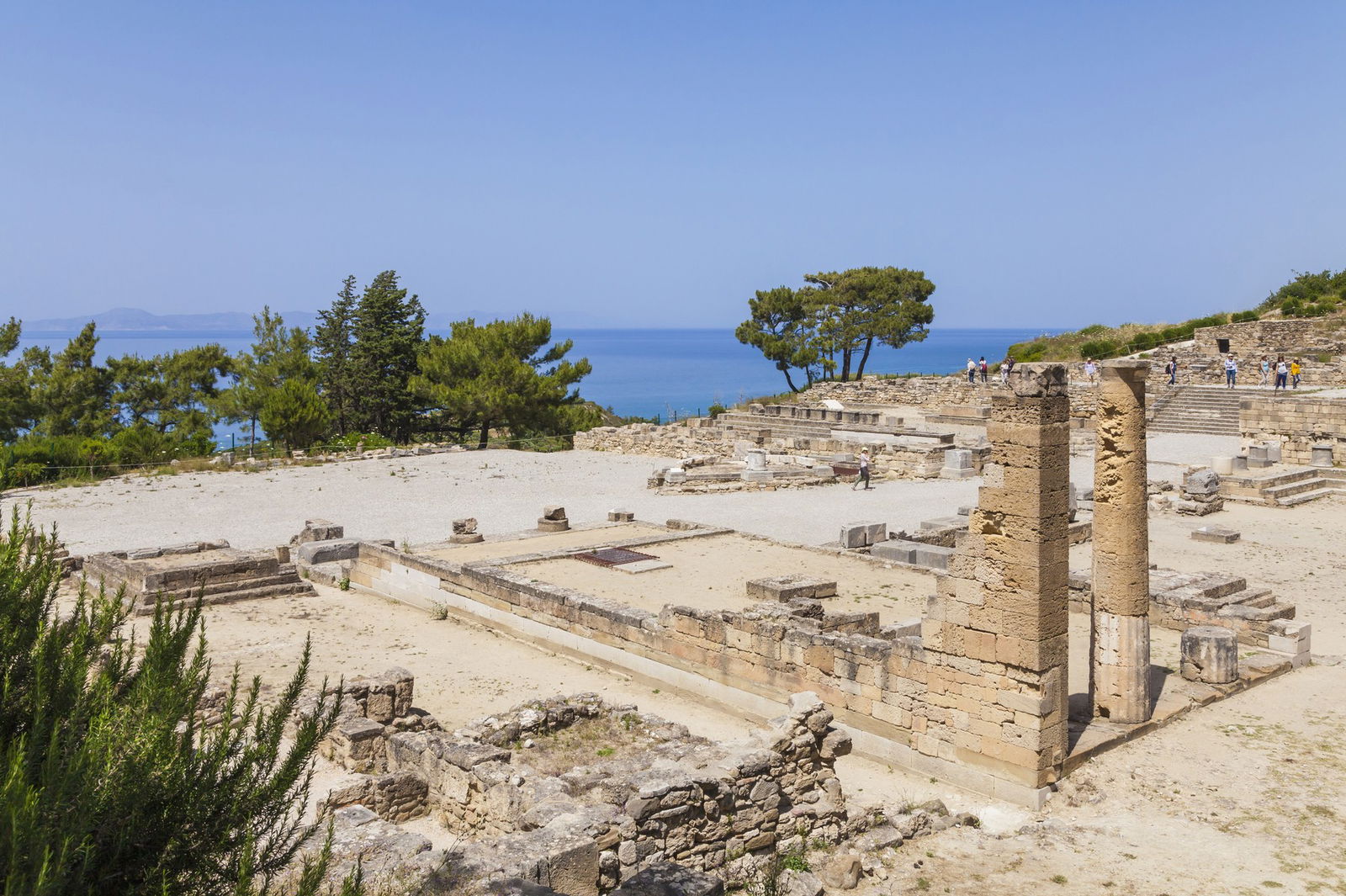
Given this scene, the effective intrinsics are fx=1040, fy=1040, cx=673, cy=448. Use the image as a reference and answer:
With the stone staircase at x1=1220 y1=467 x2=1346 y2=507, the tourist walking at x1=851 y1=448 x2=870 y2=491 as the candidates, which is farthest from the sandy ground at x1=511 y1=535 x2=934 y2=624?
the stone staircase at x1=1220 y1=467 x2=1346 y2=507

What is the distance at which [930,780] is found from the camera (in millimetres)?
9180

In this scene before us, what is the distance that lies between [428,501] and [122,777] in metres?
21.8

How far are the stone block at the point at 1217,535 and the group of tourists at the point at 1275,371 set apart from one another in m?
21.1

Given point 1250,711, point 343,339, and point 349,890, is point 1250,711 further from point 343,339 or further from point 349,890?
point 343,339

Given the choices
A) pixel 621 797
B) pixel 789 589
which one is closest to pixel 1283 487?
pixel 789 589

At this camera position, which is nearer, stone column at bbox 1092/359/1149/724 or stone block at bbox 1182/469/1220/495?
stone column at bbox 1092/359/1149/724

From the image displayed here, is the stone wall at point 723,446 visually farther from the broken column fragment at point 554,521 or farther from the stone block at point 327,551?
Result: the stone block at point 327,551

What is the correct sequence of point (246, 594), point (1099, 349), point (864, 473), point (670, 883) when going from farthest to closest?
point (1099, 349)
point (864, 473)
point (246, 594)
point (670, 883)

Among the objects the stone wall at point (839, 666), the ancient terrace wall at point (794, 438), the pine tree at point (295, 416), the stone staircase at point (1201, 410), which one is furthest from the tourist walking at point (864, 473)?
the pine tree at point (295, 416)

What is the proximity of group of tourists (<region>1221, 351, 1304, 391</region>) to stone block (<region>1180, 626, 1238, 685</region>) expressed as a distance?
100ft

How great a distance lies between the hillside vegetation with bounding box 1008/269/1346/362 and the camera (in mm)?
49312

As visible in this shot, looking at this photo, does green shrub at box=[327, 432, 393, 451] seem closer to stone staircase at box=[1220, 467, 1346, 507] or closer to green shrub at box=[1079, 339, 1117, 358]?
stone staircase at box=[1220, 467, 1346, 507]

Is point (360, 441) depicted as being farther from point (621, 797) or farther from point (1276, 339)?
point (1276, 339)

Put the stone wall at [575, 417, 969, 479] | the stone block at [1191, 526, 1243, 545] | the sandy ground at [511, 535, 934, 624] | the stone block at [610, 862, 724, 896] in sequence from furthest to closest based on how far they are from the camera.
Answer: the stone wall at [575, 417, 969, 479] → the stone block at [1191, 526, 1243, 545] → the sandy ground at [511, 535, 934, 624] → the stone block at [610, 862, 724, 896]
